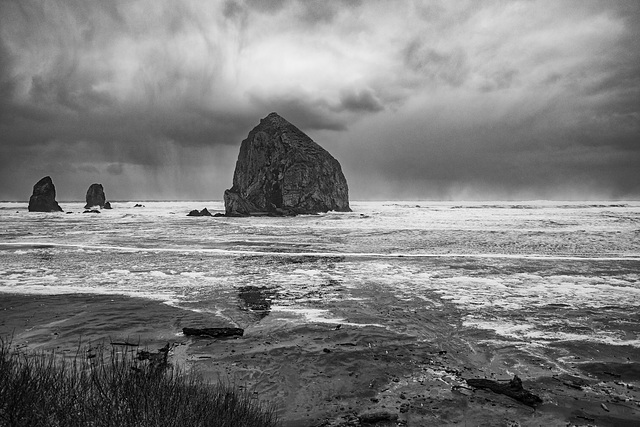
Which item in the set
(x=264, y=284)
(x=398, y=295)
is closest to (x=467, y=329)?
(x=398, y=295)

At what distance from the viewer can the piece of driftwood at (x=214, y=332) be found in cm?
711

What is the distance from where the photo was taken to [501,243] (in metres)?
24.7

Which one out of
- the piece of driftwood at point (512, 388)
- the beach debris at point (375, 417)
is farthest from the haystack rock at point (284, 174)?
the beach debris at point (375, 417)

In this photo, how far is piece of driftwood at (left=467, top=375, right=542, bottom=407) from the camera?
4.64m

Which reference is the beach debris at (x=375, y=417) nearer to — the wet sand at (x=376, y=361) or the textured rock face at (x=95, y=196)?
the wet sand at (x=376, y=361)

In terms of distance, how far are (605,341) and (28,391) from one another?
8.51 m

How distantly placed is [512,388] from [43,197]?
359 feet

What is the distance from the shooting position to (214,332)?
7.17 metres

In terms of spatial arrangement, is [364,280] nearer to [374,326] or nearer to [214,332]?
[374,326]

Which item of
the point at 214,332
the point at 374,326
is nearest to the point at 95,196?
the point at 214,332

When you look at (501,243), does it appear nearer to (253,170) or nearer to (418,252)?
(418,252)

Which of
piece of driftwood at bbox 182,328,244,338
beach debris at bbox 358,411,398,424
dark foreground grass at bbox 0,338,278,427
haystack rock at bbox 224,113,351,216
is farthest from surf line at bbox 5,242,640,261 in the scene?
haystack rock at bbox 224,113,351,216

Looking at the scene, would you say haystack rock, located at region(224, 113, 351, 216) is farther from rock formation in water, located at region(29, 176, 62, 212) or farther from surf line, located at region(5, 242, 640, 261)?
surf line, located at region(5, 242, 640, 261)

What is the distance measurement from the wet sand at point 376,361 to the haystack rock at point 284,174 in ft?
227
